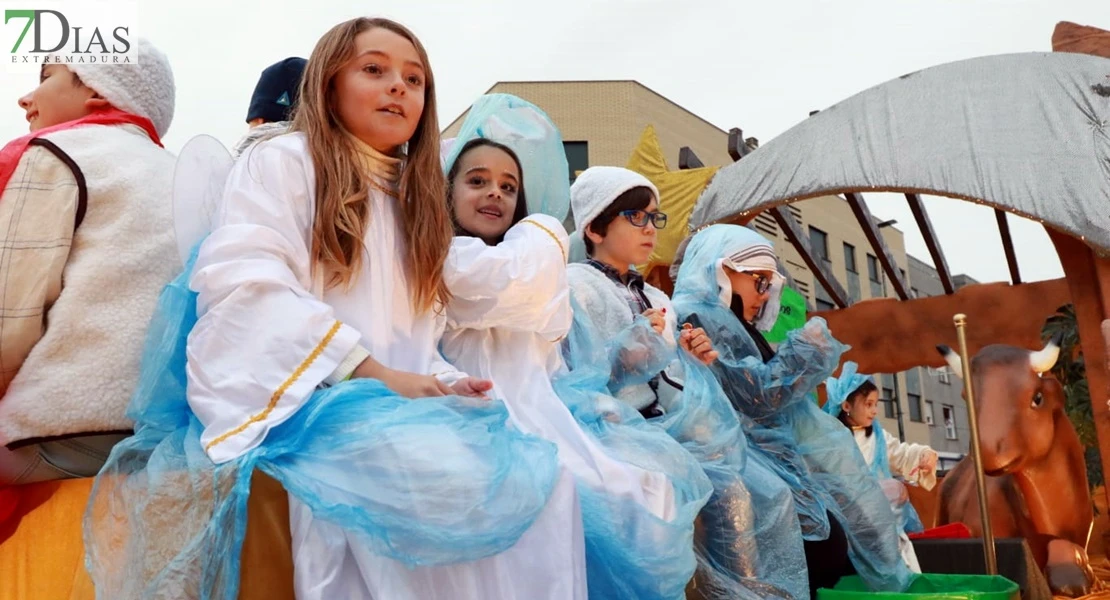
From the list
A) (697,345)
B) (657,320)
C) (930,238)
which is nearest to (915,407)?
(930,238)

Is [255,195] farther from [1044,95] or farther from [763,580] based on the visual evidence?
[1044,95]

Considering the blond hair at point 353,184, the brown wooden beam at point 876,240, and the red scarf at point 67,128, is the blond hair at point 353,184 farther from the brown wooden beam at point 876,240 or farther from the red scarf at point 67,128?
the brown wooden beam at point 876,240

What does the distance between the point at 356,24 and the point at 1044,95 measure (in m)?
5.27

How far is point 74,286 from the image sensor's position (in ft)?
6.01

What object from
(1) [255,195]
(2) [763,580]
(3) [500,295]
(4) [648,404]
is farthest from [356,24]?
(2) [763,580]

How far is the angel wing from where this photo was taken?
185 centimetres

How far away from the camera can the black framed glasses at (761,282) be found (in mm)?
3570

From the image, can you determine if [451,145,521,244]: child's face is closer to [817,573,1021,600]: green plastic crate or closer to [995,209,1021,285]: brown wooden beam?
[817,573,1021,600]: green plastic crate

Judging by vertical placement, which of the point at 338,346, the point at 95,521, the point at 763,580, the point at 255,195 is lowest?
the point at 763,580

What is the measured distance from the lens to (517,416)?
2.09 meters

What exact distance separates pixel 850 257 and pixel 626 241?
25.4 meters

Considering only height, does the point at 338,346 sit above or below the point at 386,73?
below

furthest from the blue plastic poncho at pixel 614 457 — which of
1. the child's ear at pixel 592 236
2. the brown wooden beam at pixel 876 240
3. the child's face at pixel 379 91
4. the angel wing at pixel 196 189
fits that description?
the brown wooden beam at pixel 876 240

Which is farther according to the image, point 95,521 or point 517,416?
point 517,416
